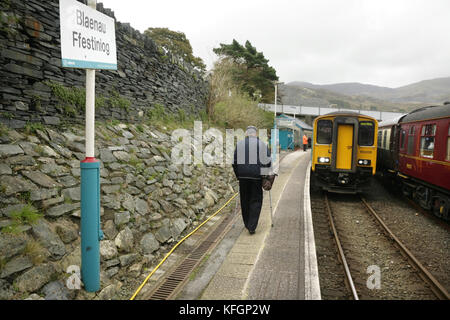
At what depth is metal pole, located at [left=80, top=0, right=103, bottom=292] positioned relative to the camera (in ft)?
11.3

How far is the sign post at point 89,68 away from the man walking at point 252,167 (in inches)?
108

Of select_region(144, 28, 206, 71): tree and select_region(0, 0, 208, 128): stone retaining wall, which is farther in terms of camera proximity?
select_region(144, 28, 206, 71): tree

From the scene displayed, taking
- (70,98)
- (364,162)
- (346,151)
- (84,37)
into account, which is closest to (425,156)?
(364,162)

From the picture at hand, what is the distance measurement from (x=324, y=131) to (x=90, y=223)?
368 inches

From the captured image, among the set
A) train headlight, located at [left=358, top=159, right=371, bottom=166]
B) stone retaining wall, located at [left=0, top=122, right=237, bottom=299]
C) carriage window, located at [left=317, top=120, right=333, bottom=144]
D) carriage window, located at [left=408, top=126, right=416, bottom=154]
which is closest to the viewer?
stone retaining wall, located at [left=0, top=122, right=237, bottom=299]

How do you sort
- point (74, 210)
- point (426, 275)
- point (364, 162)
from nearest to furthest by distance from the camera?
point (74, 210), point (426, 275), point (364, 162)

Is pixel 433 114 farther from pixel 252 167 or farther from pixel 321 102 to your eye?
pixel 321 102

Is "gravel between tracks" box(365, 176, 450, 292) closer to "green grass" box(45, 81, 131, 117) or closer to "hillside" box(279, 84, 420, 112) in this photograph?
"green grass" box(45, 81, 131, 117)

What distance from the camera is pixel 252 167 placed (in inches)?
218

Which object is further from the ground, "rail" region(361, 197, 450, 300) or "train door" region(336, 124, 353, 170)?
"train door" region(336, 124, 353, 170)

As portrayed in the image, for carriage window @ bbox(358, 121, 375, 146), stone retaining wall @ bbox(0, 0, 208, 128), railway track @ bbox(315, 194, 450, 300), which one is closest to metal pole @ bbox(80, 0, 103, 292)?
stone retaining wall @ bbox(0, 0, 208, 128)

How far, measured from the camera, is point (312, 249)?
16.8 feet
